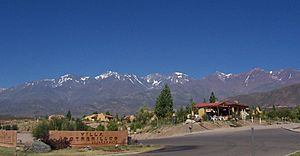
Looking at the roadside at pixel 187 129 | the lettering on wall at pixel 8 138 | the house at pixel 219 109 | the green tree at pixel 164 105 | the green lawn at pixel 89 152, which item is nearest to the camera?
the green lawn at pixel 89 152

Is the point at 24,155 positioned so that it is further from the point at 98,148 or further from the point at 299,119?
the point at 299,119

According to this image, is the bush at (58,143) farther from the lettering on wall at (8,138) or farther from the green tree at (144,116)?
the green tree at (144,116)

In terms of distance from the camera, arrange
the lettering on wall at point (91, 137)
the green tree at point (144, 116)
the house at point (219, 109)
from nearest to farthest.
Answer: the lettering on wall at point (91, 137), the green tree at point (144, 116), the house at point (219, 109)

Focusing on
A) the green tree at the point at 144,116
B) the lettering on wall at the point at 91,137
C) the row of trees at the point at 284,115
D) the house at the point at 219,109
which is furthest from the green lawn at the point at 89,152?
the row of trees at the point at 284,115

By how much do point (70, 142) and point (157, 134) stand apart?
25.9 metres

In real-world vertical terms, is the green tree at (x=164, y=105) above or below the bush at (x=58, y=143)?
above

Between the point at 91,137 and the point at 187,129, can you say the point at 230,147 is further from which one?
the point at 187,129

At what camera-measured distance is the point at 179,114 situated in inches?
3236

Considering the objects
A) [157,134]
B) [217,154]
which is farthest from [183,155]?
[157,134]

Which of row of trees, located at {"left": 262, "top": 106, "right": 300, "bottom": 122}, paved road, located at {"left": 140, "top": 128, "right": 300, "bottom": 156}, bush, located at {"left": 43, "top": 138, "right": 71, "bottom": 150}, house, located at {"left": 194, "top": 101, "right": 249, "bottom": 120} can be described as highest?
house, located at {"left": 194, "top": 101, "right": 249, "bottom": 120}

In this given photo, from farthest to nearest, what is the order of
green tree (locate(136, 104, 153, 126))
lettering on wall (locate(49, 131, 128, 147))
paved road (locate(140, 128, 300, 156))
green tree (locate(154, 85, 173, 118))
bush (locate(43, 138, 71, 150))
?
green tree (locate(136, 104, 153, 126)), green tree (locate(154, 85, 173, 118)), lettering on wall (locate(49, 131, 128, 147)), bush (locate(43, 138, 71, 150)), paved road (locate(140, 128, 300, 156))

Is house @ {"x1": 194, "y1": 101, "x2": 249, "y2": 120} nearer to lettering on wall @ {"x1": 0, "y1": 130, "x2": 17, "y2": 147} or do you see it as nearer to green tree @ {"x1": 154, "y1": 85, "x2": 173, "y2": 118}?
green tree @ {"x1": 154, "y1": 85, "x2": 173, "y2": 118}

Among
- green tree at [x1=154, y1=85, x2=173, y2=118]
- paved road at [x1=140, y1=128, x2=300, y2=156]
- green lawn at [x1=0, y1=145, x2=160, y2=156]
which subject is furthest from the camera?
green tree at [x1=154, y1=85, x2=173, y2=118]

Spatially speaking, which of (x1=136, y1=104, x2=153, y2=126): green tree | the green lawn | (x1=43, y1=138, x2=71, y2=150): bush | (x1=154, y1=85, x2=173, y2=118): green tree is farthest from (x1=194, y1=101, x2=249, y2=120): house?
(x1=43, y1=138, x2=71, y2=150): bush
